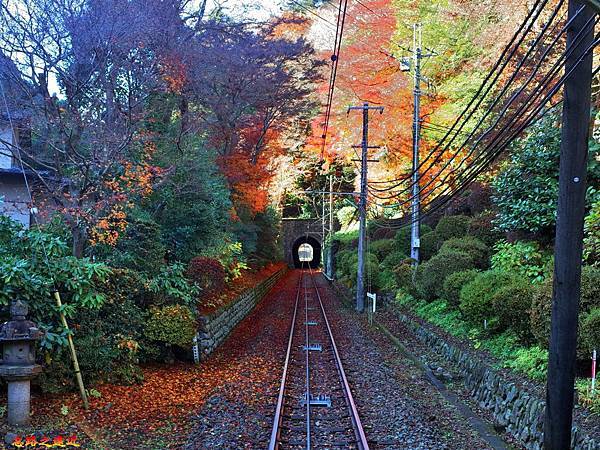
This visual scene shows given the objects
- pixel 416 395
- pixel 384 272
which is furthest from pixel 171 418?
pixel 384 272

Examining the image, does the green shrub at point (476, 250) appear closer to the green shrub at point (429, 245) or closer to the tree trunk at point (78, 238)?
the green shrub at point (429, 245)

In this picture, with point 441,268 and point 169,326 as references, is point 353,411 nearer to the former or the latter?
point 169,326

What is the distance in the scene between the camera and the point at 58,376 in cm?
839

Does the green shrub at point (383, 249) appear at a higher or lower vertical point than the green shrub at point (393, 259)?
higher

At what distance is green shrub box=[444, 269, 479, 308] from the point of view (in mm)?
13177

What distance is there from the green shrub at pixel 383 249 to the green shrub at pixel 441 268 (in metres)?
12.1

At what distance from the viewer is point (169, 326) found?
36.7 ft

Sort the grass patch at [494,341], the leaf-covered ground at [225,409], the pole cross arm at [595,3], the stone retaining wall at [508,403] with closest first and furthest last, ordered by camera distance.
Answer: the pole cross arm at [595,3]
the stone retaining wall at [508,403]
the leaf-covered ground at [225,409]
the grass patch at [494,341]

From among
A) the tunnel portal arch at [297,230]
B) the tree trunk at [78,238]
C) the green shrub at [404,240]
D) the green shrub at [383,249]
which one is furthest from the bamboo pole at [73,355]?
the tunnel portal arch at [297,230]

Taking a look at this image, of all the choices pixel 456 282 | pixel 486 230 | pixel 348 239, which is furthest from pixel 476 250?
pixel 348 239

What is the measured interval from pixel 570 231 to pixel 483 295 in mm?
5993

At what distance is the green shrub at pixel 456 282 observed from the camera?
43.2 ft

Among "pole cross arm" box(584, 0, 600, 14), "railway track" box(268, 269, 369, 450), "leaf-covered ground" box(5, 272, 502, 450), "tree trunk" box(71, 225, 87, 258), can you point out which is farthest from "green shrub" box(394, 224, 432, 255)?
"pole cross arm" box(584, 0, 600, 14)

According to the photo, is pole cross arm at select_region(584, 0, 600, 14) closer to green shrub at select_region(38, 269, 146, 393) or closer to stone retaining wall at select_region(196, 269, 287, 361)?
green shrub at select_region(38, 269, 146, 393)
